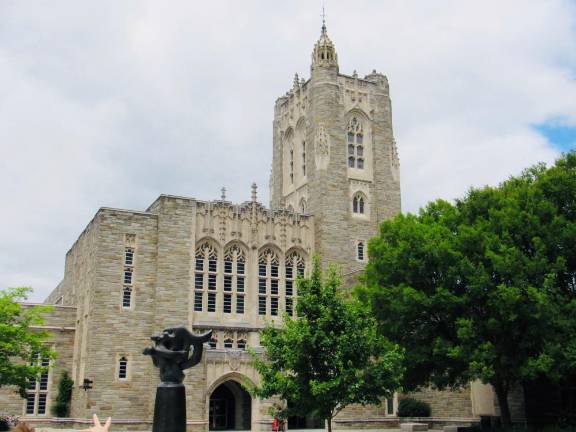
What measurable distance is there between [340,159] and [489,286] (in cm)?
1958

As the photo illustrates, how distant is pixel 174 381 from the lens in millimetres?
16219

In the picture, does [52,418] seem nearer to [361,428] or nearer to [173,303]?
[173,303]

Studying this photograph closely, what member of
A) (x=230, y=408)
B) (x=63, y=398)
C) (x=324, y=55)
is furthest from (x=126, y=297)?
(x=324, y=55)

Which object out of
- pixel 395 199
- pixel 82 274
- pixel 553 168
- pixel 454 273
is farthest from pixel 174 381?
pixel 395 199

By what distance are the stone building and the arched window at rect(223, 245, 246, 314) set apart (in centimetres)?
7

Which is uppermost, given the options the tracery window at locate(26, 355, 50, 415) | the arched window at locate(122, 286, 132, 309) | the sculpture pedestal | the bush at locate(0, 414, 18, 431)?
the arched window at locate(122, 286, 132, 309)

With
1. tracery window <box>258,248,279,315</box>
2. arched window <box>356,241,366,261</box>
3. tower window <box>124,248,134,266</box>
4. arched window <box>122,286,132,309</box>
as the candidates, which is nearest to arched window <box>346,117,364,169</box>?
arched window <box>356,241,366,261</box>

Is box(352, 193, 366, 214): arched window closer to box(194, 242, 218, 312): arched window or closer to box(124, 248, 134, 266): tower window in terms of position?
box(194, 242, 218, 312): arched window

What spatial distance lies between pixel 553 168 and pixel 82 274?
2837 centimetres

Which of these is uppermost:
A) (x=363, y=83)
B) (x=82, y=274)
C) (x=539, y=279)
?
(x=363, y=83)

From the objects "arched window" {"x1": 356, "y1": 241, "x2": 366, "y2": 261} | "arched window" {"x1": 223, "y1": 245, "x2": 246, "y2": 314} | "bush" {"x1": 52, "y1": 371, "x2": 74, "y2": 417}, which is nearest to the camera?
"bush" {"x1": 52, "y1": 371, "x2": 74, "y2": 417}

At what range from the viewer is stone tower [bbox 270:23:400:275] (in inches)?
1821

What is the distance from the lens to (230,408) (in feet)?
137

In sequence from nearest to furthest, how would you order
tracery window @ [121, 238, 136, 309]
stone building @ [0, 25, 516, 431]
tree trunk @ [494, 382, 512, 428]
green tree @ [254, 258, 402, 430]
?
green tree @ [254, 258, 402, 430] → tree trunk @ [494, 382, 512, 428] → stone building @ [0, 25, 516, 431] → tracery window @ [121, 238, 136, 309]
